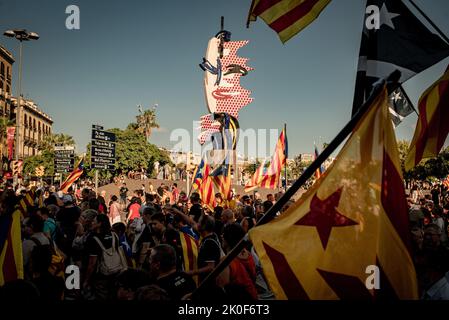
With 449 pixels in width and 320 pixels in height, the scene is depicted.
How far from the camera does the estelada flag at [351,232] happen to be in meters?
2.55

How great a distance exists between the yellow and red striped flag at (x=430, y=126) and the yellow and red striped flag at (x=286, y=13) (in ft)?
5.66

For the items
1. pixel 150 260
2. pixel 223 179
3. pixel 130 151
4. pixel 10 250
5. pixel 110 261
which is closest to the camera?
pixel 150 260

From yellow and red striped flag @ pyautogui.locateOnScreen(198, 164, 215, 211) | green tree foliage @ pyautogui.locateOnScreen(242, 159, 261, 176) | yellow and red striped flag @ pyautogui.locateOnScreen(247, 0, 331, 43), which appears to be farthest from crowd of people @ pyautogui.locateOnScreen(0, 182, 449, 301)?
green tree foliage @ pyautogui.locateOnScreen(242, 159, 261, 176)

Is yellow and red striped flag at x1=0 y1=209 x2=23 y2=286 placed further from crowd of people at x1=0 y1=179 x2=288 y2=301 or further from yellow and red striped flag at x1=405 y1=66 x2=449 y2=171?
yellow and red striped flag at x1=405 y1=66 x2=449 y2=171

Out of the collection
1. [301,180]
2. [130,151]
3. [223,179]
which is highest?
[130,151]

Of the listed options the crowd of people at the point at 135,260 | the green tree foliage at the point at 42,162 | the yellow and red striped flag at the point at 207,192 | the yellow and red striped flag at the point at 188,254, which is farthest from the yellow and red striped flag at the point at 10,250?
the green tree foliage at the point at 42,162

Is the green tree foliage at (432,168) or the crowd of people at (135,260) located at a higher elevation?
the green tree foliage at (432,168)

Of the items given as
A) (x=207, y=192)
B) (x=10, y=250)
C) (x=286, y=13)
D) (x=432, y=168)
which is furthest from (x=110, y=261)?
(x=432, y=168)

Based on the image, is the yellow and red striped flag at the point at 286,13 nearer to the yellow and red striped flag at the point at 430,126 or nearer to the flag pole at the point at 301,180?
the yellow and red striped flag at the point at 430,126

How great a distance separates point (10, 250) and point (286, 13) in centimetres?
392

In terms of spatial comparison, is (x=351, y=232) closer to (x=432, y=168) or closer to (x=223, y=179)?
(x=223, y=179)

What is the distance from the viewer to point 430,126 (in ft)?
16.4

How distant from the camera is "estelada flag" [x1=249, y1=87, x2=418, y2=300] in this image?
255 cm

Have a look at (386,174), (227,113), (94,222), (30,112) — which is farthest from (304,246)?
(30,112)
